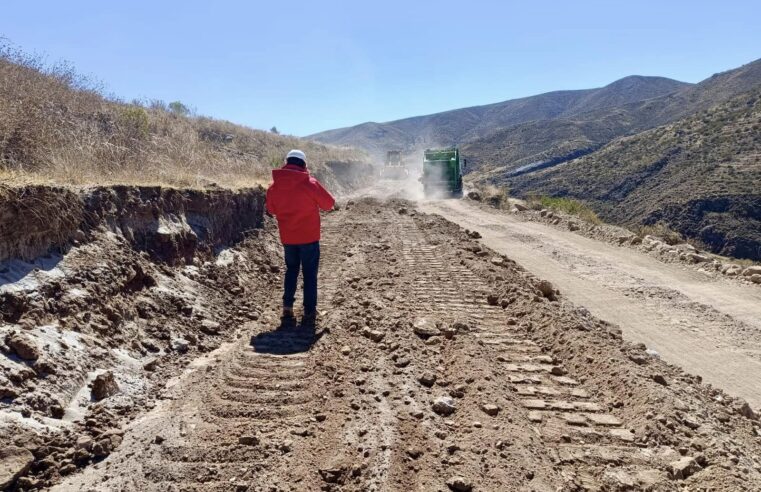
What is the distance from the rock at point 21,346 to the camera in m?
3.34

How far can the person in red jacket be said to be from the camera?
569 centimetres

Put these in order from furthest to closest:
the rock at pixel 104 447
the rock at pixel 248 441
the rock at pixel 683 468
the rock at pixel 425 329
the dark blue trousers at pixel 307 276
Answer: the dark blue trousers at pixel 307 276
the rock at pixel 425 329
the rock at pixel 248 441
the rock at pixel 104 447
the rock at pixel 683 468

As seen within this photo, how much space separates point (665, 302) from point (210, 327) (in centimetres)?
634

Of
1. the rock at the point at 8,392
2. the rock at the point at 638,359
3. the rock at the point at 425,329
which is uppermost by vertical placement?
the rock at the point at 8,392

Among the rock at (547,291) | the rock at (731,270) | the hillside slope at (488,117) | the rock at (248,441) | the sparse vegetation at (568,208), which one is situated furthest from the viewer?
the hillside slope at (488,117)

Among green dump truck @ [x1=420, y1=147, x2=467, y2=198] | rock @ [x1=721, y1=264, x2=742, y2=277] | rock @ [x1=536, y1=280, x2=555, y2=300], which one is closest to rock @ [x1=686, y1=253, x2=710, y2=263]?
rock @ [x1=721, y1=264, x2=742, y2=277]

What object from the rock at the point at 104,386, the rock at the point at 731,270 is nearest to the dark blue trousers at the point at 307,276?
the rock at the point at 104,386

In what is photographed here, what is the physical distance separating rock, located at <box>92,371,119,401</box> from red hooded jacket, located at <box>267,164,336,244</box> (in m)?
2.52

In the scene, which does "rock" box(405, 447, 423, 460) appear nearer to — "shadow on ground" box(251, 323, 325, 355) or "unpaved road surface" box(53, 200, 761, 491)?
"unpaved road surface" box(53, 200, 761, 491)

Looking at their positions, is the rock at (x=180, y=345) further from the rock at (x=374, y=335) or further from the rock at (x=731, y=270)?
the rock at (x=731, y=270)

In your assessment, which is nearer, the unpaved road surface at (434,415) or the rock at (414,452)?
the unpaved road surface at (434,415)

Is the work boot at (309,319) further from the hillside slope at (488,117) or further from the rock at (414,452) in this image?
the hillside slope at (488,117)

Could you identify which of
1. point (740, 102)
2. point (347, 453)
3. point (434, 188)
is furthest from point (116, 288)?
point (740, 102)

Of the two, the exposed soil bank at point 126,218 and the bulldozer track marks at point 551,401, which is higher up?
the exposed soil bank at point 126,218
